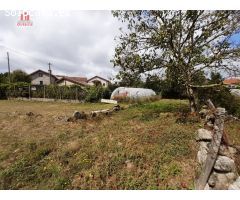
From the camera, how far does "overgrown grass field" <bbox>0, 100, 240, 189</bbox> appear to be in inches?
144

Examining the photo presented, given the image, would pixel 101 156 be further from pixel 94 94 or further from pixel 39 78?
pixel 39 78

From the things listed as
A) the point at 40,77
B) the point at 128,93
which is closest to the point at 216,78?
the point at 128,93

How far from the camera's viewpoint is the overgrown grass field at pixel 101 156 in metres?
3.66

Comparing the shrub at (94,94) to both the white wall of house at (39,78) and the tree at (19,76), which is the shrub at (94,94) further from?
the white wall of house at (39,78)

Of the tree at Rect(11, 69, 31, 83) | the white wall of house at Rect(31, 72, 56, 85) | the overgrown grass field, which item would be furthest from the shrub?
the white wall of house at Rect(31, 72, 56, 85)

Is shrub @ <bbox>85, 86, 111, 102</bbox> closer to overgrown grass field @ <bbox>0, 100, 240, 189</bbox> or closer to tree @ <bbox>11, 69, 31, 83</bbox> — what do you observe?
overgrown grass field @ <bbox>0, 100, 240, 189</bbox>

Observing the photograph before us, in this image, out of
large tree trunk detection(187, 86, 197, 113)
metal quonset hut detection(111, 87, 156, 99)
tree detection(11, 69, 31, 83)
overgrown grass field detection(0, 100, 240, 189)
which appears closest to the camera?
overgrown grass field detection(0, 100, 240, 189)

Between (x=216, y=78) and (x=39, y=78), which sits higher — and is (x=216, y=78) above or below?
below

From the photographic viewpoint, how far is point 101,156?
180 inches

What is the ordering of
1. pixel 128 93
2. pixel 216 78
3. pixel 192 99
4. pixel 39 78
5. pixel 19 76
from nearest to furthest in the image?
1. pixel 216 78
2. pixel 192 99
3. pixel 128 93
4. pixel 19 76
5. pixel 39 78
